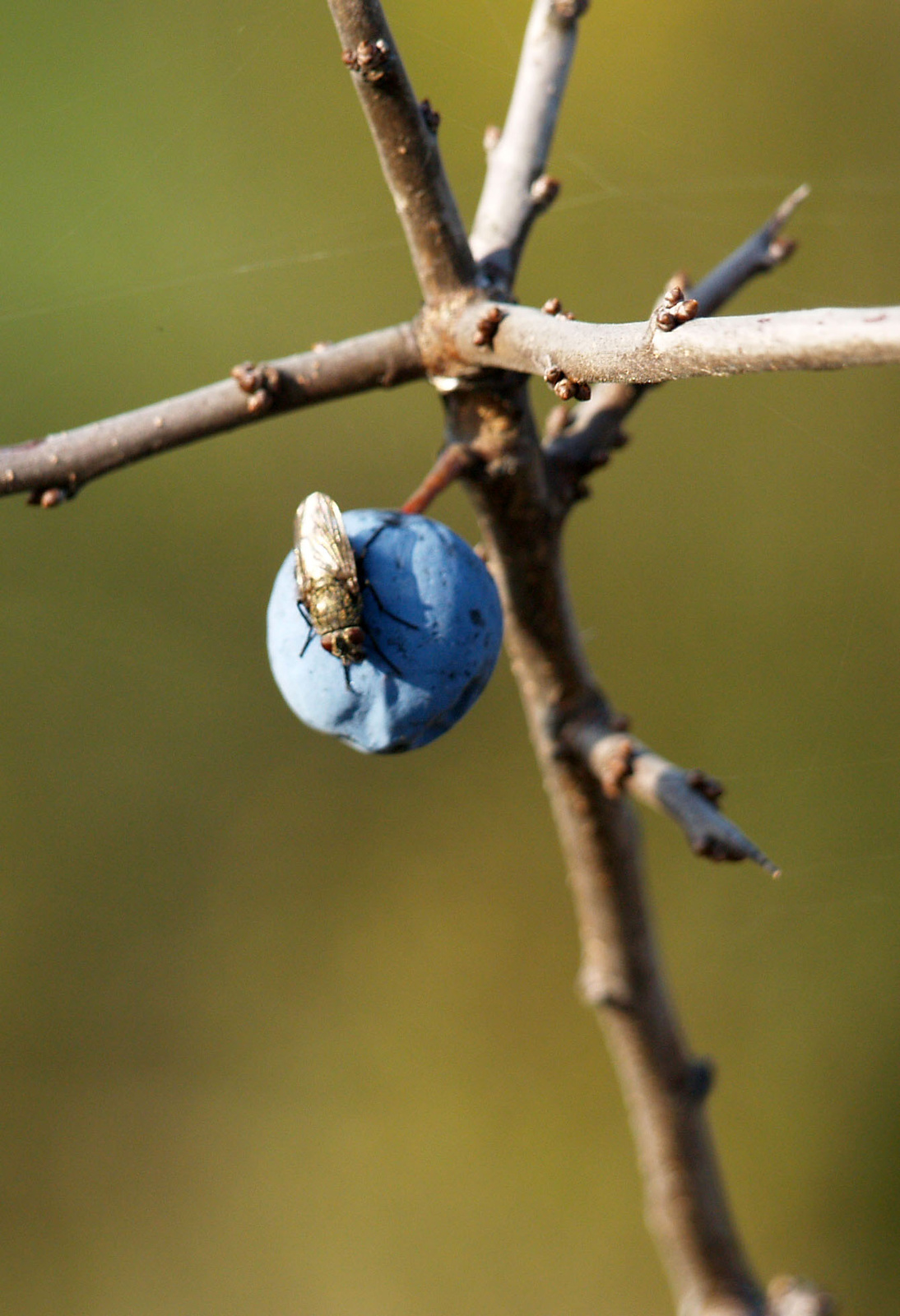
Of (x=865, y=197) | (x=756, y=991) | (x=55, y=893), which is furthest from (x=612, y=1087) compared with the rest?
(x=865, y=197)

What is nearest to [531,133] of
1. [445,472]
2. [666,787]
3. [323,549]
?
[445,472]

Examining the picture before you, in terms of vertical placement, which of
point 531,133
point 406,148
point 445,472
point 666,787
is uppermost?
point 531,133

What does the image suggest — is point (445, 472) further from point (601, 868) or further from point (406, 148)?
point (601, 868)

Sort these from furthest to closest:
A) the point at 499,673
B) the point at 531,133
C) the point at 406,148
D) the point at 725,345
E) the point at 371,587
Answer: the point at 499,673 < the point at 531,133 < the point at 371,587 < the point at 406,148 < the point at 725,345

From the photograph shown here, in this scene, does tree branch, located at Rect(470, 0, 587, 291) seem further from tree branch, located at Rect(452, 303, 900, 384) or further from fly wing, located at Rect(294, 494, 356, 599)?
tree branch, located at Rect(452, 303, 900, 384)

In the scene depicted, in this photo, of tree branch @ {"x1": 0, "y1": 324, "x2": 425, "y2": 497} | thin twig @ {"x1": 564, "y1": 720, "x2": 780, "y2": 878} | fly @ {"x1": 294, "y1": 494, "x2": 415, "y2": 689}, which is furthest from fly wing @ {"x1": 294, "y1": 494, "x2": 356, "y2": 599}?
thin twig @ {"x1": 564, "y1": 720, "x2": 780, "y2": 878}

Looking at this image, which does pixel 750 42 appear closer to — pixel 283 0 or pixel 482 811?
pixel 283 0

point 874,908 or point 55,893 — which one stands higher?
point 55,893
